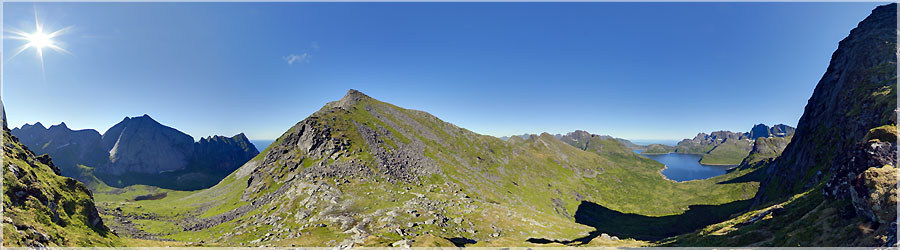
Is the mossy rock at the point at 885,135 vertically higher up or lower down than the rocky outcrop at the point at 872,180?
higher up

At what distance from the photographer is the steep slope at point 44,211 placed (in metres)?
29.7

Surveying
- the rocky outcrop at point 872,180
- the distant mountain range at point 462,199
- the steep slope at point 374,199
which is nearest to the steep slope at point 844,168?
the rocky outcrop at point 872,180

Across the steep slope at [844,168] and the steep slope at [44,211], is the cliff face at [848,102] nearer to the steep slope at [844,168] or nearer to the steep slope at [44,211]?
the steep slope at [844,168]

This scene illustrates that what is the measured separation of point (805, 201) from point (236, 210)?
171 m

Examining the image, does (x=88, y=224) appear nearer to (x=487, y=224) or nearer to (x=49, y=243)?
(x=49, y=243)

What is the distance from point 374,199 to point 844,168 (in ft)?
364

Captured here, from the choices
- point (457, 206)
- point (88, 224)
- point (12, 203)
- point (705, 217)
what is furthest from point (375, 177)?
point (705, 217)

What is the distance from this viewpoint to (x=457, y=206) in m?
112

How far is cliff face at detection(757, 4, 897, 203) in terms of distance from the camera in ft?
186

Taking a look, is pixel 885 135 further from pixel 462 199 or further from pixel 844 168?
pixel 462 199

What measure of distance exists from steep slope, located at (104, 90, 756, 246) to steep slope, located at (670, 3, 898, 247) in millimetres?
49766

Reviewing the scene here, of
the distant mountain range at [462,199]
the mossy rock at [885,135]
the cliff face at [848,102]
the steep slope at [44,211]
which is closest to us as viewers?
the mossy rock at [885,135]

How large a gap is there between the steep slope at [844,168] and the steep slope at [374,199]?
49766 millimetres

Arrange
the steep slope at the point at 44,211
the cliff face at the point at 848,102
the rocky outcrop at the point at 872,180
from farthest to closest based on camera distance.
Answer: the cliff face at the point at 848,102, the steep slope at the point at 44,211, the rocky outcrop at the point at 872,180
